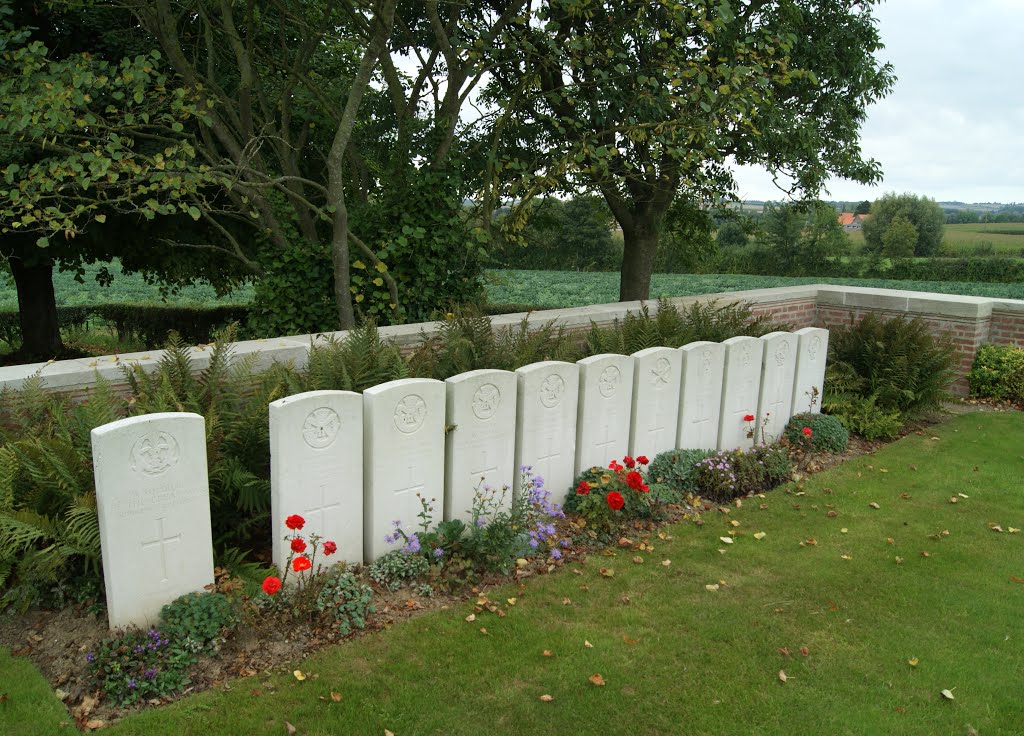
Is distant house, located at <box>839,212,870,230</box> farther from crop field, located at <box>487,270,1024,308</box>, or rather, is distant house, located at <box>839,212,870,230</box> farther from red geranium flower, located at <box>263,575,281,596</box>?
red geranium flower, located at <box>263,575,281,596</box>

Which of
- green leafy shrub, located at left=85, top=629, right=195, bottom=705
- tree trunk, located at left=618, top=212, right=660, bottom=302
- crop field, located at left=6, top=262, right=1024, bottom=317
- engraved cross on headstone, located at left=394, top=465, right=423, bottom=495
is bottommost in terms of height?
Result: crop field, located at left=6, top=262, right=1024, bottom=317

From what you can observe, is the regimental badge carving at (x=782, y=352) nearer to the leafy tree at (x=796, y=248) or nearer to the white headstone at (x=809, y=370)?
the white headstone at (x=809, y=370)

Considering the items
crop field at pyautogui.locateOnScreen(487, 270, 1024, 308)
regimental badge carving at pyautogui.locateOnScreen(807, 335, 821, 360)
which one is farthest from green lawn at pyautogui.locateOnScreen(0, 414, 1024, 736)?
crop field at pyautogui.locateOnScreen(487, 270, 1024, 308)

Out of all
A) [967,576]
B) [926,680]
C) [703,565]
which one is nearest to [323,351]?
[703,565]

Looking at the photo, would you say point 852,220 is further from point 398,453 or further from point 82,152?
point 398,453

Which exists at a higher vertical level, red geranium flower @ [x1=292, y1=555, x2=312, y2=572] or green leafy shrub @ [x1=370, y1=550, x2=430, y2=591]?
red geranium flower @ [x1=292, y1=555, x2=312, y2=572]

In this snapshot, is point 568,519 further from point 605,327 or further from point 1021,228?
point 1021,228

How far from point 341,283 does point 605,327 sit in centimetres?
263

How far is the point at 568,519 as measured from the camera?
5.48m

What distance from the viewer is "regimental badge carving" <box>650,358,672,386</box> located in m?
6.05

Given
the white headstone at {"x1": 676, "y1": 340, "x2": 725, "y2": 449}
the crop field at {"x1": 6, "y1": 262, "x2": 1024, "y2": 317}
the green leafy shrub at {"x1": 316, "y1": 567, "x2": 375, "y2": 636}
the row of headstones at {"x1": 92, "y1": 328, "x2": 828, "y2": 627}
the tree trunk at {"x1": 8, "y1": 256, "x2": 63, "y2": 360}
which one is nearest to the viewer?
the row of headstones at {"x1": 92, "y1": 328, "x2": 828, "y2": 627}

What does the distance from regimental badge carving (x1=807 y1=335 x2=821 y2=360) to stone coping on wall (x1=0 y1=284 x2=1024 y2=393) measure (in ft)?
4.84

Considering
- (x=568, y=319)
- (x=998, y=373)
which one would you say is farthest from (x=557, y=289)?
(x=568, y=319)

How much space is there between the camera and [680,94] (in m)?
8.88
